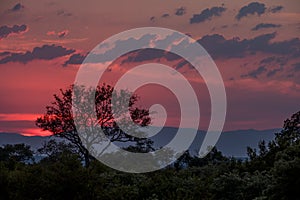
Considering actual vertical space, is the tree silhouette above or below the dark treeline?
above

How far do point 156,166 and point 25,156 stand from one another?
54.9m

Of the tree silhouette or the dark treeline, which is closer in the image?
the dark treeline

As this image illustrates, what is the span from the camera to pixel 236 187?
92.9 ft

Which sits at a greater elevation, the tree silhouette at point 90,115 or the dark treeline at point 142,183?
the tree silhouette at point 90,115

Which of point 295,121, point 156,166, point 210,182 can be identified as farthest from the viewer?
point 295,121

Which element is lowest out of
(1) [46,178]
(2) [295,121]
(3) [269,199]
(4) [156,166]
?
(3) [269,199]

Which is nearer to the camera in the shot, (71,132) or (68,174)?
(68,174)

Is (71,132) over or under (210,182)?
over

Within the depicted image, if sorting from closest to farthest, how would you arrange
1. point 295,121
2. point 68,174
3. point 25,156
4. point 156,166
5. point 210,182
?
point 68,174
point 210,182
point 156,166
point 295,121
point 25,156

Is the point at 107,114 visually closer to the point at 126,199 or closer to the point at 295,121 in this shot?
the point at 295,121

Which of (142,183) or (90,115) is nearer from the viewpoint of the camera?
(142,183)

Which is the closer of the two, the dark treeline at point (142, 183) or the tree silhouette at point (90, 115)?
the dark treeline at point (142, 183)

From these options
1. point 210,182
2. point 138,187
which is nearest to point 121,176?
point 138,187

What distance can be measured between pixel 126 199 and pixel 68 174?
3063mm
